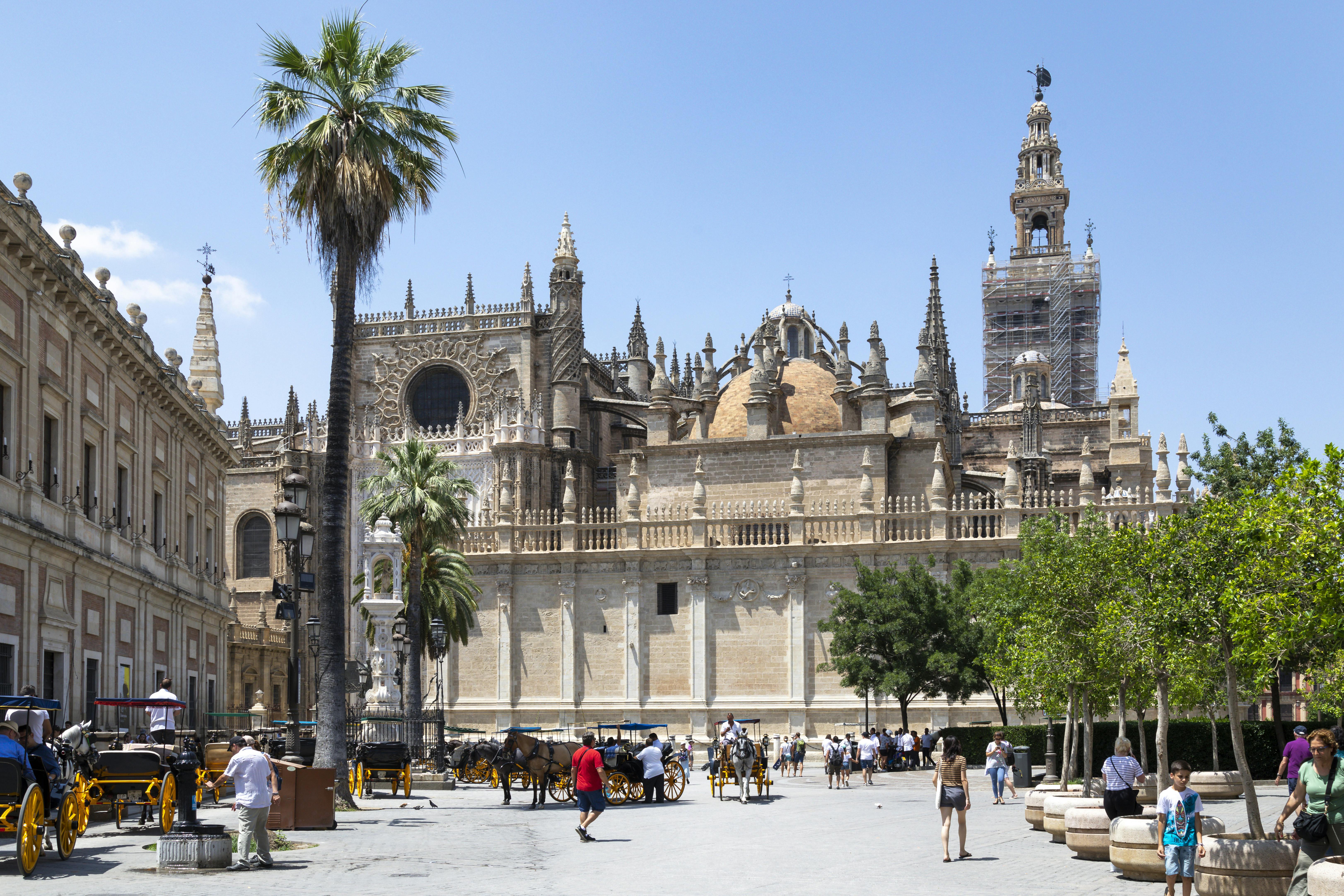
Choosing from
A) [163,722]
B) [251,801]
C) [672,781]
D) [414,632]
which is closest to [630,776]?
[672,781]

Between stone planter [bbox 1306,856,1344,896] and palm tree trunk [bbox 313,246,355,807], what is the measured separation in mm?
12545

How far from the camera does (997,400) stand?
274ft

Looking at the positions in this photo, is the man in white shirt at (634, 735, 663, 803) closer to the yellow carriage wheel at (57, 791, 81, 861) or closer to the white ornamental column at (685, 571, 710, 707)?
the yellow carriage wheel at (57, 791, 81, 861)

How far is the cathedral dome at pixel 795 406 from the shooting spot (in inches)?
2077

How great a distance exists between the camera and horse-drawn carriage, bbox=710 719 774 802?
25.2 metres

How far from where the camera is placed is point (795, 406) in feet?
176

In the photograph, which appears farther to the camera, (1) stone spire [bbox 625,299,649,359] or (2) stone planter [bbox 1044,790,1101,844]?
(1) stone spire [bbox 625,299,649,359]

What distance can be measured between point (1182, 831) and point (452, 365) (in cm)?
4965

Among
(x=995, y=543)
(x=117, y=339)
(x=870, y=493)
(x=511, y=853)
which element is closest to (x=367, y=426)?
(x=870, y=493)

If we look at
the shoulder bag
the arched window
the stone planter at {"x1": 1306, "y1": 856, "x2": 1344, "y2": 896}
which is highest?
the arched window

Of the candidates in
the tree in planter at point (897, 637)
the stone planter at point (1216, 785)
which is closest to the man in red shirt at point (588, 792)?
the stone planter at point (1216, 785)

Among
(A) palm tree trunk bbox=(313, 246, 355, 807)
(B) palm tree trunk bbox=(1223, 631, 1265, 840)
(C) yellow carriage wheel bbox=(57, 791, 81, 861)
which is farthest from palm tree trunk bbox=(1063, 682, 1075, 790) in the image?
(C) yellow carriage wheel bbox=(57, 791, 81, 861)

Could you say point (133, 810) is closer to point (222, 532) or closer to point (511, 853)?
point (511, 853)

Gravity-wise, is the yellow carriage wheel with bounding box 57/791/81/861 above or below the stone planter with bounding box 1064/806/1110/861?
above
